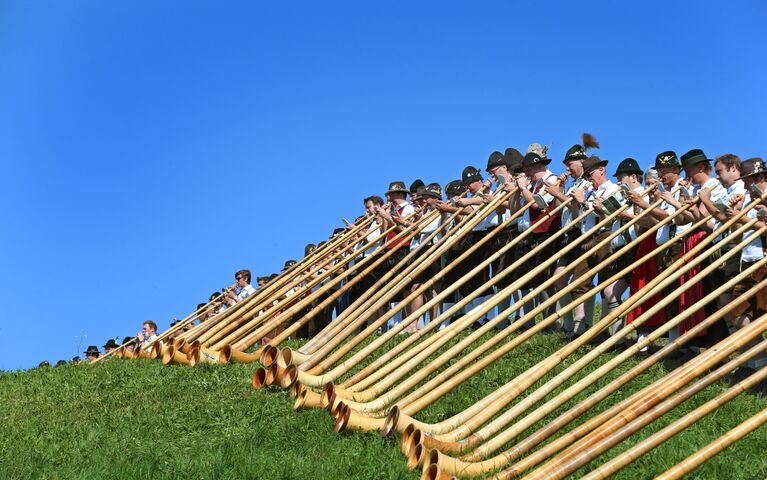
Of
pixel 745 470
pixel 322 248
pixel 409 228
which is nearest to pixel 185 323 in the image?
pixel 322 248

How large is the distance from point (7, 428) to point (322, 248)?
7.45 m

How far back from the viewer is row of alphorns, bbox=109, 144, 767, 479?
728cm

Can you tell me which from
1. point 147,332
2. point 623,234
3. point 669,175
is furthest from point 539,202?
point 147,332

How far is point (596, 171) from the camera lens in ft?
41.8

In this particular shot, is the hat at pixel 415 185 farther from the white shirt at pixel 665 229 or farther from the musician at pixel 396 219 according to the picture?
the white shirt at pixel 665 229

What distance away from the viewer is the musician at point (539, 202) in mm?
13023

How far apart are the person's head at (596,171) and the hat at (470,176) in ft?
7.13

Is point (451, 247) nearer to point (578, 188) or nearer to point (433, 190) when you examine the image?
point (433, 190)

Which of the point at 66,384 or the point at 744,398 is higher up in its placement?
the point at 66,384

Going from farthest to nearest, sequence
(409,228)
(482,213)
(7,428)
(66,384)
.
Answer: (409,228) → (482,213) → (66,384) → (7,428)

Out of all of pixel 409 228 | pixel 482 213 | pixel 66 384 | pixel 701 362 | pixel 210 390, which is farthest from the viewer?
pixel 409 228

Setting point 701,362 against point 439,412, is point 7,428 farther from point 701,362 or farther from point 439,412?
point 701,362

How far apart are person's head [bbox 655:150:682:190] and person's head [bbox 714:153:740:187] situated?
85 cm

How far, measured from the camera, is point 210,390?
437 inches
